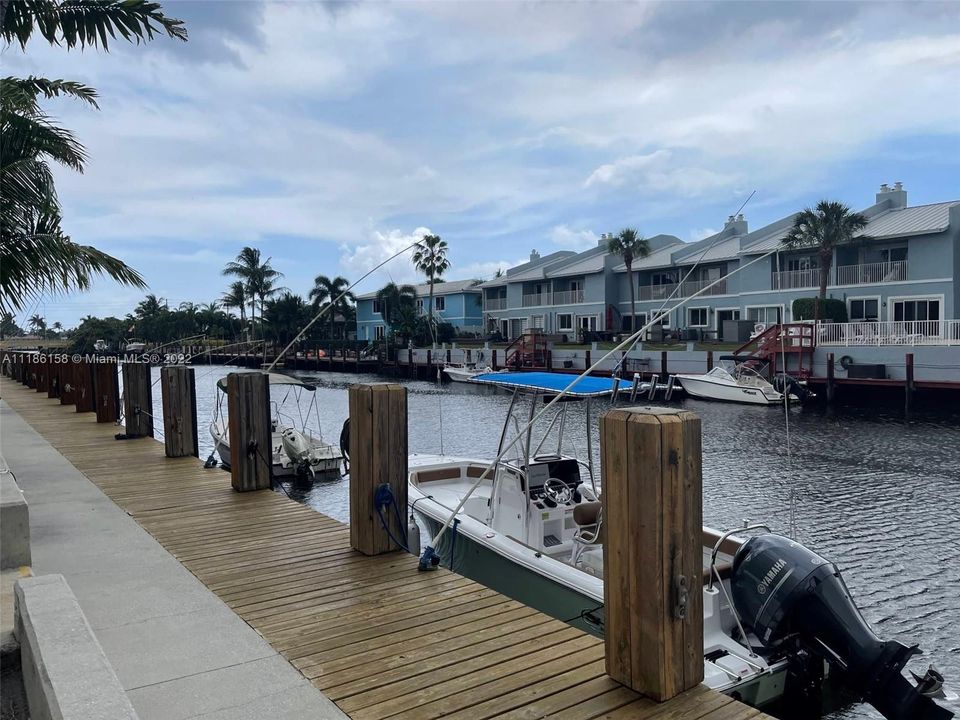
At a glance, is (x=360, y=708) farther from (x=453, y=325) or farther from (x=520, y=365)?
(x=453, y=325)

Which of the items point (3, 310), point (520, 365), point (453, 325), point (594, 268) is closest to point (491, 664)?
point (3, 310)

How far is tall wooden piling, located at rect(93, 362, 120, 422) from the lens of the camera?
50.8 ft

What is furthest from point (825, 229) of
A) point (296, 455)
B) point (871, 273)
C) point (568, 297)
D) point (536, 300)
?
point (296, 455)

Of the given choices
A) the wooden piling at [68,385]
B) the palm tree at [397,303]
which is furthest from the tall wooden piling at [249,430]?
the palm tree at [397,303]

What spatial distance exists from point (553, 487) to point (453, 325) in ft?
203

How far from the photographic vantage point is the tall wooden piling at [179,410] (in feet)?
34.1

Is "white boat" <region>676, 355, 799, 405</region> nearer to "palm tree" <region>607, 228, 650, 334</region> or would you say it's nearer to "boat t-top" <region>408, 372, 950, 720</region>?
"palm tree" <region>607, 228, 650, 334</region>

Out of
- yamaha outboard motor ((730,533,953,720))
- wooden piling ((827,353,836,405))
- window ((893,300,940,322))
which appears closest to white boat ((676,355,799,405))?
wooden piling ((827,353,836,405))

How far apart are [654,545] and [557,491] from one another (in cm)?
492

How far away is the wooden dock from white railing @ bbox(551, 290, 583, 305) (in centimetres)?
4937

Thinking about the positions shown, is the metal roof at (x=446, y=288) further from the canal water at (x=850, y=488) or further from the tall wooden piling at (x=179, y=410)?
the tall wooden piling at (x=179, y=410)

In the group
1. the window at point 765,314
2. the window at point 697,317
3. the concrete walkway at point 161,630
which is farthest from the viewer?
the window at point 697,317

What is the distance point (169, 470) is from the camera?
9727mm

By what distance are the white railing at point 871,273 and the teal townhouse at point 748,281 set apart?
0.05 m
